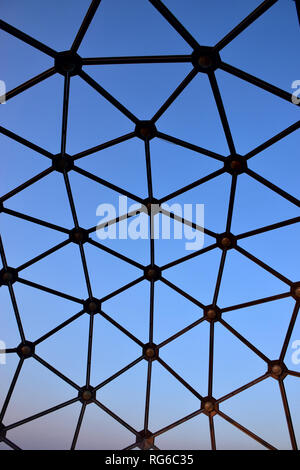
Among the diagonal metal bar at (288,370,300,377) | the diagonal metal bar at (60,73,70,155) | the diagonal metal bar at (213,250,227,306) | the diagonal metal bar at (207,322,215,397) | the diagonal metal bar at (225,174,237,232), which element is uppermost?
the diagonal metal bar at (60,73,70,155)

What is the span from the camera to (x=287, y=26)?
10.3m

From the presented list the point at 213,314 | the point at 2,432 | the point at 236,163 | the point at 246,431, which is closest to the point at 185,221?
the point at 236,163

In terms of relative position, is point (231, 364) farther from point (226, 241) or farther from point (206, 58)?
point (206, 58)

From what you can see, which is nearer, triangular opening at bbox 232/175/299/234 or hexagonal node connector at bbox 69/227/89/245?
triangular opening at bbox 232/175/299/234

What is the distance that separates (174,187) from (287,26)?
5.68 meters

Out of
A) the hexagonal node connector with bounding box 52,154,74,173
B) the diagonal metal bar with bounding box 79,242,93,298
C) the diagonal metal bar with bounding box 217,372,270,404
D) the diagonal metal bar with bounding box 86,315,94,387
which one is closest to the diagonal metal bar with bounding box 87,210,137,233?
the diagonal metal bar with bounding box 79,242,93,298

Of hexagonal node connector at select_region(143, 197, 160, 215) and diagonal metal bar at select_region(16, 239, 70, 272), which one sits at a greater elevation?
hexagonal node connector at select_region(143, 197, 160, 215)

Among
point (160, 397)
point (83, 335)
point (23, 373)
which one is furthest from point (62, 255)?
point (160, 397)

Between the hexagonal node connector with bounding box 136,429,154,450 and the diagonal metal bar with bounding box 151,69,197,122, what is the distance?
11.8 m

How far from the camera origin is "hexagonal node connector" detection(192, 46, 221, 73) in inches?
420

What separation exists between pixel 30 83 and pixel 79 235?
5.49 metres

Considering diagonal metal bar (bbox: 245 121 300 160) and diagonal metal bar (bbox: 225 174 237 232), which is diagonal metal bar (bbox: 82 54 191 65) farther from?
diagonal metal bar (bbox: 225 174 237 232)

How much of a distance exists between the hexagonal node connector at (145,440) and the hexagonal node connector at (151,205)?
8708 mm

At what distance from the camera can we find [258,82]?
420 inches
